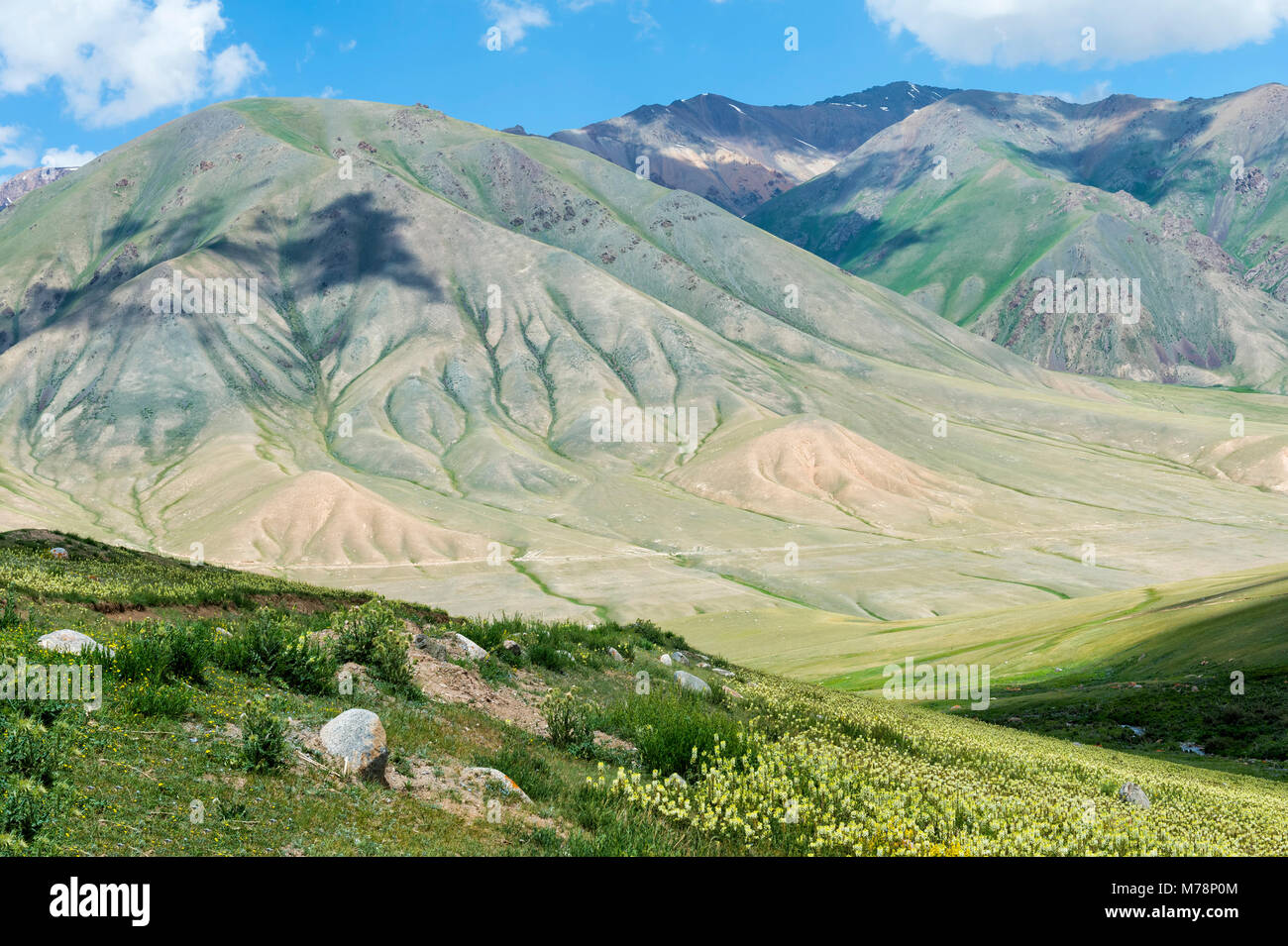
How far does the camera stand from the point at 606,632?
30453mm

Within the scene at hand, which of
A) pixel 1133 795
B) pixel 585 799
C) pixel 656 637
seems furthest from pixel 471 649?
pixel 656 637

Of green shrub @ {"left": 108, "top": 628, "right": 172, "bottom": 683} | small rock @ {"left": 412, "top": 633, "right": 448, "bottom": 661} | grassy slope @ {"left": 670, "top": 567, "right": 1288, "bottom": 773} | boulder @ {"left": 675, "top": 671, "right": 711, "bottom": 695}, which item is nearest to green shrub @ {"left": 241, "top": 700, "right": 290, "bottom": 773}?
green shrub @ {"left": 108, "top": 628, "right": 172, "bottom": 683}

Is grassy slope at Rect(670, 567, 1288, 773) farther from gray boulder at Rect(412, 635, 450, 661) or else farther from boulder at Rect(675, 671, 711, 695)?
gray boulder at Rect(412, 635, 450, 661)

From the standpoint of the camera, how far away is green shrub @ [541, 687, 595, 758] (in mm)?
14681

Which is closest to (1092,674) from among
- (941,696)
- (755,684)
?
(941,696)

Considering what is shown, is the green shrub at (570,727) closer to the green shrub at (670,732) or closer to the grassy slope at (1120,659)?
the green shrub at (670,732)

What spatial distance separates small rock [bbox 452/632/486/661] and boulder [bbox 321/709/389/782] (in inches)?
318

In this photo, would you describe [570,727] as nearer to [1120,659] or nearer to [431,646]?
[431,646]

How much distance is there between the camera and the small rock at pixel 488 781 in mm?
11508

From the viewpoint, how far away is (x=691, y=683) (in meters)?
23.5

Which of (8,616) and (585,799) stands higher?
(8,616)

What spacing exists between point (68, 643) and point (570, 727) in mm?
8004
